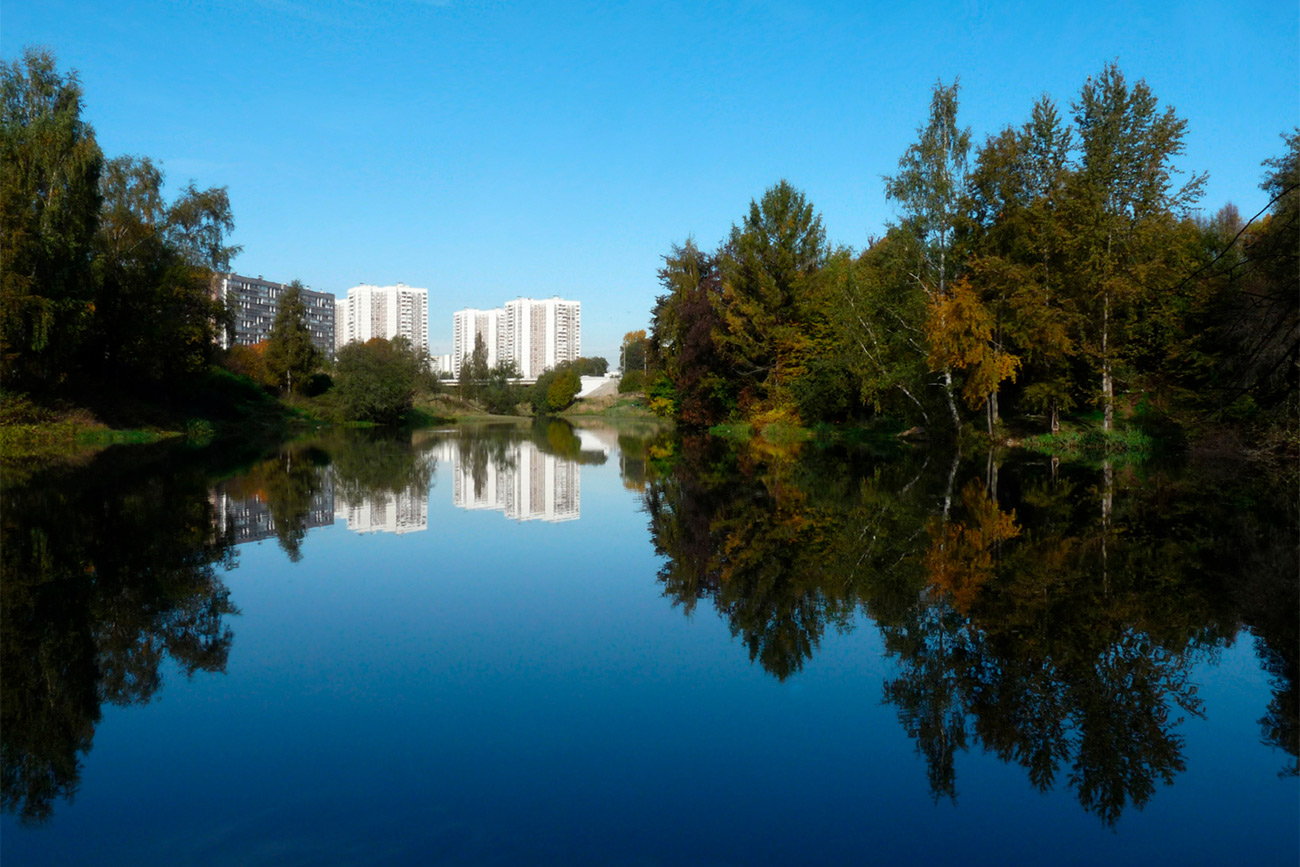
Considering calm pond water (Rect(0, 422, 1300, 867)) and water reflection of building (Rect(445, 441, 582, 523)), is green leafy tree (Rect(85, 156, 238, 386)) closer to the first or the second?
water reflection of building (Rect(445, 441, 582, 523))

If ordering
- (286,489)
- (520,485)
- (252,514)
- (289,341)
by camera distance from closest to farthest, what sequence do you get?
(252,514) < (286,489) < (520,485) < (289,341)

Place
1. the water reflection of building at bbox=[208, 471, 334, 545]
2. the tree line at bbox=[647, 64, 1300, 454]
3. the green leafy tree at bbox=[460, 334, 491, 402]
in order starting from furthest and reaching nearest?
the green leafy tree at bbox=[460, 334, 491, 402] → the tree line at bbox=[647, 64, 1300, 454] → the water reflection of building at bbox=[208, 471, 334, 545]

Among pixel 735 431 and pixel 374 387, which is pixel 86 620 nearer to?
pixel 735 431

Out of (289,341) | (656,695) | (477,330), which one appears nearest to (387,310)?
(477,330)

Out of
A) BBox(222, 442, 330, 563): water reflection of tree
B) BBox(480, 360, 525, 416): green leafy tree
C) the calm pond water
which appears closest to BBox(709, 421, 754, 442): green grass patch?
BBox(222, 442, 330, 563): water reflection of tree

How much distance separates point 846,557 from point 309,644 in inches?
192

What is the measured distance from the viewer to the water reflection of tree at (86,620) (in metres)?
3.85

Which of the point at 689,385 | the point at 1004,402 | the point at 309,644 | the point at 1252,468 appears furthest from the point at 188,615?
the point at 689,385

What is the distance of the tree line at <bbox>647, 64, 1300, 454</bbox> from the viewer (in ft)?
71.2

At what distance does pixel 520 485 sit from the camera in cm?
1697

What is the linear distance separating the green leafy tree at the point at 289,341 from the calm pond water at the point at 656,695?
4311 centimetres

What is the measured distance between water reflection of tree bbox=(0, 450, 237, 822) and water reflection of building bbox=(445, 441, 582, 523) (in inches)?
165

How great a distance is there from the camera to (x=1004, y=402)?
3170 cm

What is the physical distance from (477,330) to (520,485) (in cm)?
15123
